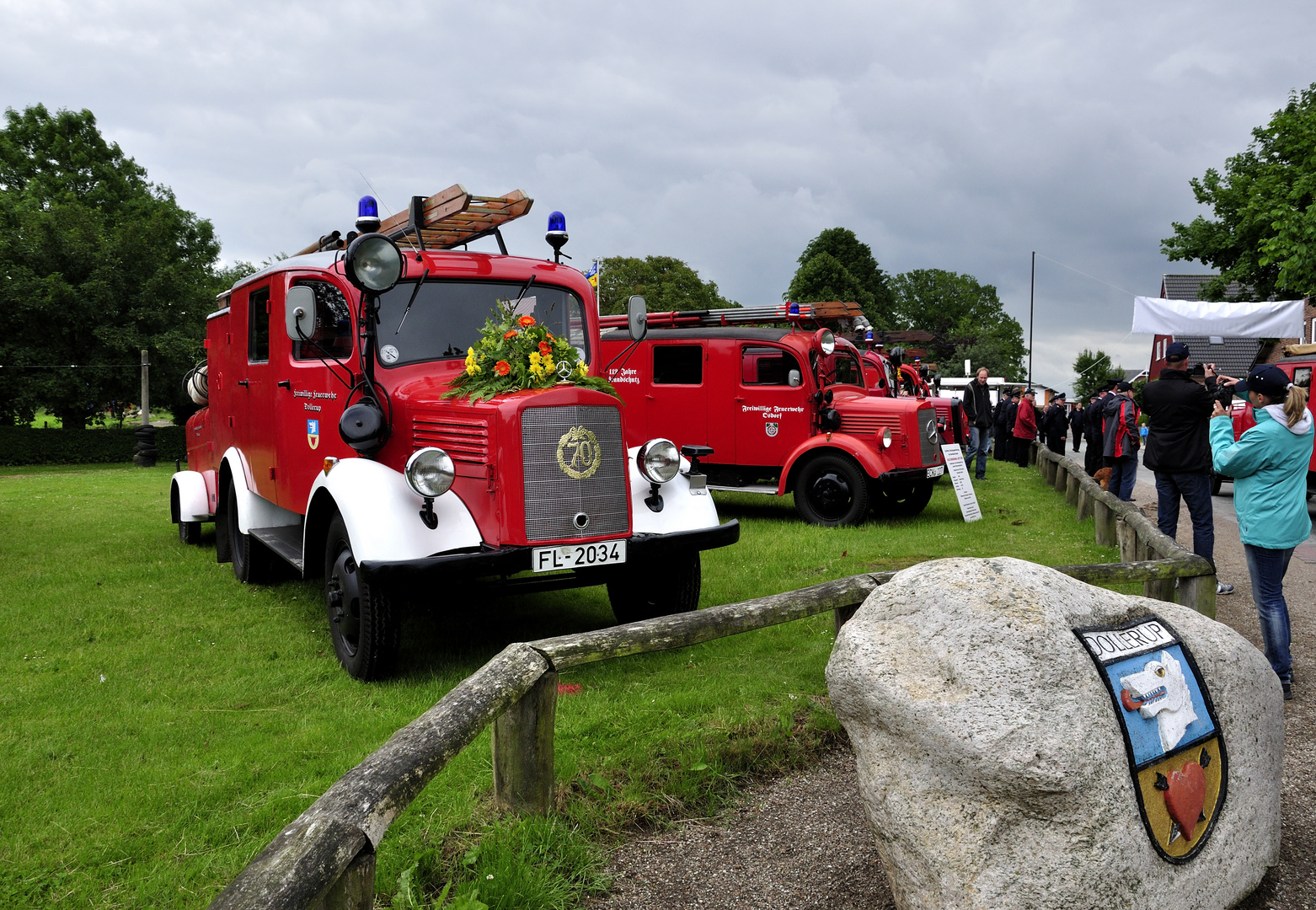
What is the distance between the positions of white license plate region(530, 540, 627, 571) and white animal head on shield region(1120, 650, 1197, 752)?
2868mm

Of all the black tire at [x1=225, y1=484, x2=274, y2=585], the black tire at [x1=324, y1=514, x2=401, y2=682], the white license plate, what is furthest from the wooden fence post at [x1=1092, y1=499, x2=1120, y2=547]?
the black tire at [x1=225, y1=484, x2=274, y2=585]

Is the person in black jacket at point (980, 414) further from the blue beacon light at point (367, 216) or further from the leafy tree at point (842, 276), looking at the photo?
the leafy tree at point (842, 276)

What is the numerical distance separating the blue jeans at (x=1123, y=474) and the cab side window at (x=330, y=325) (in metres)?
9.61

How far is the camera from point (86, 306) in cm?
2702

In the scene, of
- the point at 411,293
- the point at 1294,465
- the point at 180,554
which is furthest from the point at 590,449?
the point at 180,554

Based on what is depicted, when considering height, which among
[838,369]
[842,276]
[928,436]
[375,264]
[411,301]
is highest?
[842,276]

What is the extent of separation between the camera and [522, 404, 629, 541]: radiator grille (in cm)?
480

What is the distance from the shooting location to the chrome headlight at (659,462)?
18.5 ft

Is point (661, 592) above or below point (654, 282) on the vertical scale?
below

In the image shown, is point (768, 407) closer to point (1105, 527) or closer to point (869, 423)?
point (869, 423)

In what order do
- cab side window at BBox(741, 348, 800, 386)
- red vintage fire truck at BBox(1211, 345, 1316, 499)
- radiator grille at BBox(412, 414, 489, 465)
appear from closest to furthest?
radiator grille at BBox(412, 414, 489, 465)
cab side window at BBox(741, 348, 800, 386)
red vintage fire truck at BBox(1211, 345, 1316, 499)

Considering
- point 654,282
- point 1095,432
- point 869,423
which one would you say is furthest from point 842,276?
point 869,423

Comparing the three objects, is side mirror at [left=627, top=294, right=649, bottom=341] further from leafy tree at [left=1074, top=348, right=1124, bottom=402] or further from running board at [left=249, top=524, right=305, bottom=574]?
leafy tree at [left=1074, top=348, right=1124, bottom=402]

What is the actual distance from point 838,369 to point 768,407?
136 cm
